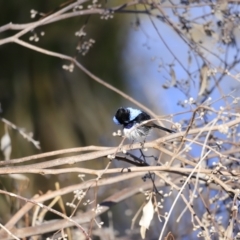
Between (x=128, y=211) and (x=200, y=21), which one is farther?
(x=128, y=211)

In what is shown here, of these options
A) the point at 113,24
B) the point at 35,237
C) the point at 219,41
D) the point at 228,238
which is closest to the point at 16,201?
the point at 35,237

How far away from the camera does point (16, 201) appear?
6.57ft

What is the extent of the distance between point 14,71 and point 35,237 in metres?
1.91

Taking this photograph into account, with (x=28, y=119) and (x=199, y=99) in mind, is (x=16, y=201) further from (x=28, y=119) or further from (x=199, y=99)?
(x=28, y=119)

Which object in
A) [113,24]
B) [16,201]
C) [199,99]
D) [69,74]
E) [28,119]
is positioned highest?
[113,24]

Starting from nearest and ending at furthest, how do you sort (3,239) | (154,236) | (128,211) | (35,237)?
(3,239) < (35,237) < (154,236) < (128,211)

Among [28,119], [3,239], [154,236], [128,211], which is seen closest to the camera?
[3,239]

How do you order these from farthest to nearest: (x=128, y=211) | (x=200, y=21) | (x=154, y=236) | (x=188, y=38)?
1. (x=128, y=211)
2. (x=154, y=236)
3. (x=200, y=21)
4. (x=188, y=38)

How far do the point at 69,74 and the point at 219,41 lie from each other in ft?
5.76

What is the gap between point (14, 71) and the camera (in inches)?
132

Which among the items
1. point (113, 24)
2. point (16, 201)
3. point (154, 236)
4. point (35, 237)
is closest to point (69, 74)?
point (113, 24)

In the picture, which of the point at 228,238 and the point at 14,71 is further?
the point at 14,71

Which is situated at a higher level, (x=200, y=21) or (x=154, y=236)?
(x=200, y=21)

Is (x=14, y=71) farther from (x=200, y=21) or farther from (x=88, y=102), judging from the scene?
(x=200, y=21)
